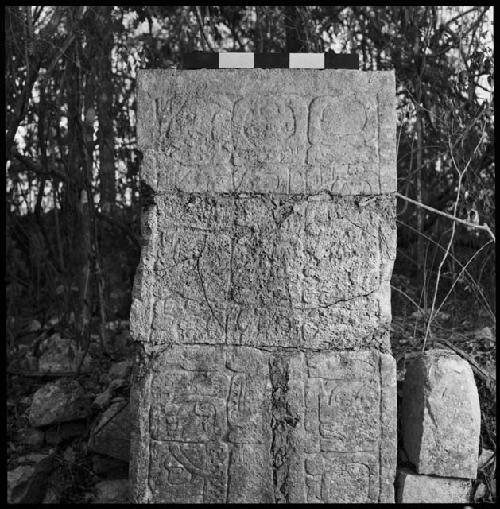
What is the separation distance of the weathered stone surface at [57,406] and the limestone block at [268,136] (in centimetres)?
167

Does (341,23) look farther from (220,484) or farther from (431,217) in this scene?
(220,484)

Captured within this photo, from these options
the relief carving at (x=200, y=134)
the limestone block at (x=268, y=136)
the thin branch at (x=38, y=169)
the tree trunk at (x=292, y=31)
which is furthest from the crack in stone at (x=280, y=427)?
the tree trunk at (x=292, y=31)

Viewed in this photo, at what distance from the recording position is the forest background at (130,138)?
14.0 feet

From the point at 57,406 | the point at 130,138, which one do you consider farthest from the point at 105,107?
the point at 57,406

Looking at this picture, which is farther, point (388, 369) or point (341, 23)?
point (341, 23)

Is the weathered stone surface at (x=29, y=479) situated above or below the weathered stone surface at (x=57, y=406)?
below

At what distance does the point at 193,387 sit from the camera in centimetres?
264

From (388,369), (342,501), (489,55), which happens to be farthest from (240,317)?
(489,55)

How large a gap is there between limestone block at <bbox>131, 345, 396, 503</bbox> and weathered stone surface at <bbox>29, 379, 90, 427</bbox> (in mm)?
1144

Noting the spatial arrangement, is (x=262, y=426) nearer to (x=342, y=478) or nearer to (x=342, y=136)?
(x=342, y=478)

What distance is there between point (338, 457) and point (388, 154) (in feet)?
4.23

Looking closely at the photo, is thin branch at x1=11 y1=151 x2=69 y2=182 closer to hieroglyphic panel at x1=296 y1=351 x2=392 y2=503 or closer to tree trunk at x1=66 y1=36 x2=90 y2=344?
tree trunk at x1=66 y1=36 x2=90 y2=344

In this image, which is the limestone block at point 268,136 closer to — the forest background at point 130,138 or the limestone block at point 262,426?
the limestone block at point 262,426

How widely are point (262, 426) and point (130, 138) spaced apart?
3146mm
